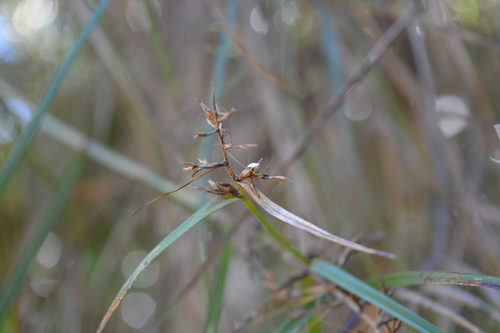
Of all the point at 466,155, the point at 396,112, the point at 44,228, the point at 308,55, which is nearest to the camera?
the point at 44,228

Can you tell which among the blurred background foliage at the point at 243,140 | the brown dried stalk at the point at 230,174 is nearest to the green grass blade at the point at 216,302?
the blurred background foliage at the point at 243,140

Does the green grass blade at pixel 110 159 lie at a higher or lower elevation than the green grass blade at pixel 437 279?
higher

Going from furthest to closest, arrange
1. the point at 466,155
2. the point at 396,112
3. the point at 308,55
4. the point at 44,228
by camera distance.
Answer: the point at 308,55
the point at 466,155
the point at 396,112
the point at 44,228

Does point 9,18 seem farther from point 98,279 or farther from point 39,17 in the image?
point 98,279

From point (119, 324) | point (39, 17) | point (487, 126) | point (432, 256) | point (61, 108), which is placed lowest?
point (432, 256)

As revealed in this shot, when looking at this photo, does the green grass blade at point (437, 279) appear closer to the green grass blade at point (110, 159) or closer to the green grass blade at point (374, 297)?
the green grass blade at point (374, 297)

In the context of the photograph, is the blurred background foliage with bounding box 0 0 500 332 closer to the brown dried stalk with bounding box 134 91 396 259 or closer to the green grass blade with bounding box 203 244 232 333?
the green grass blade with bounding box 203 244 232 333

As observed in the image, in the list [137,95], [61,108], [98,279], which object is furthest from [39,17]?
[98,279]

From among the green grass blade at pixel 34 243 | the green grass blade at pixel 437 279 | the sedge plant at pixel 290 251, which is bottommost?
the green grass blade at pixel 437 279
